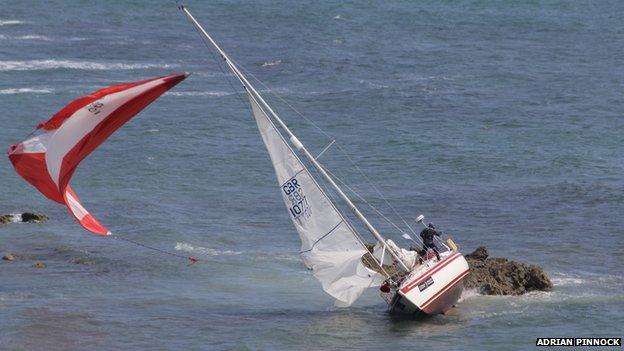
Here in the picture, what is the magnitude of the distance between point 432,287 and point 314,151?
34292 mm

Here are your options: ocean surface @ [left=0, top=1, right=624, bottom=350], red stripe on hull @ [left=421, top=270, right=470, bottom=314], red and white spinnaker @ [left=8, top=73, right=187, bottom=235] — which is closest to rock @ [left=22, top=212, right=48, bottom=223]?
ocean surface @ [left=0, top=1, right=624, bottom=350]

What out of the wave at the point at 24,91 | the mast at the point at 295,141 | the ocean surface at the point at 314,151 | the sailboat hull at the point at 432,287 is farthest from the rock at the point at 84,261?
the wave at the point at 24,91

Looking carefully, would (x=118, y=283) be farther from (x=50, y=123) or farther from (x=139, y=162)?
(x=139, y=162)

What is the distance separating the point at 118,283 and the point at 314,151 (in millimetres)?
28787

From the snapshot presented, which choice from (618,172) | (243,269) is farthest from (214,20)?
(243,269)

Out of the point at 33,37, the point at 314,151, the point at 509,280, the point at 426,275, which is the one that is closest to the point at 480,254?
the point at 509,280

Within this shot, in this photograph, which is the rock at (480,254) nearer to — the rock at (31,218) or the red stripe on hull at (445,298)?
the red stripe on hull at (445,298)

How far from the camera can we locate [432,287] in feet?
163

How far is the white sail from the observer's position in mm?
49938

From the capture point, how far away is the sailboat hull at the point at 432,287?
4953 cm

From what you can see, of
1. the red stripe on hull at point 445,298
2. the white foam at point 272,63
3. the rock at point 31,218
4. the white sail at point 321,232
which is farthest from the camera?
the white foam at point 272,63

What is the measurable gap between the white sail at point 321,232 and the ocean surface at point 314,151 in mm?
1675

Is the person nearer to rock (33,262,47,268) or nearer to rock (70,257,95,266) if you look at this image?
rock (70,257,95,266)

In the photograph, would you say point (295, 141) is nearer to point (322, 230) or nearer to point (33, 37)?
point (322, 230)
